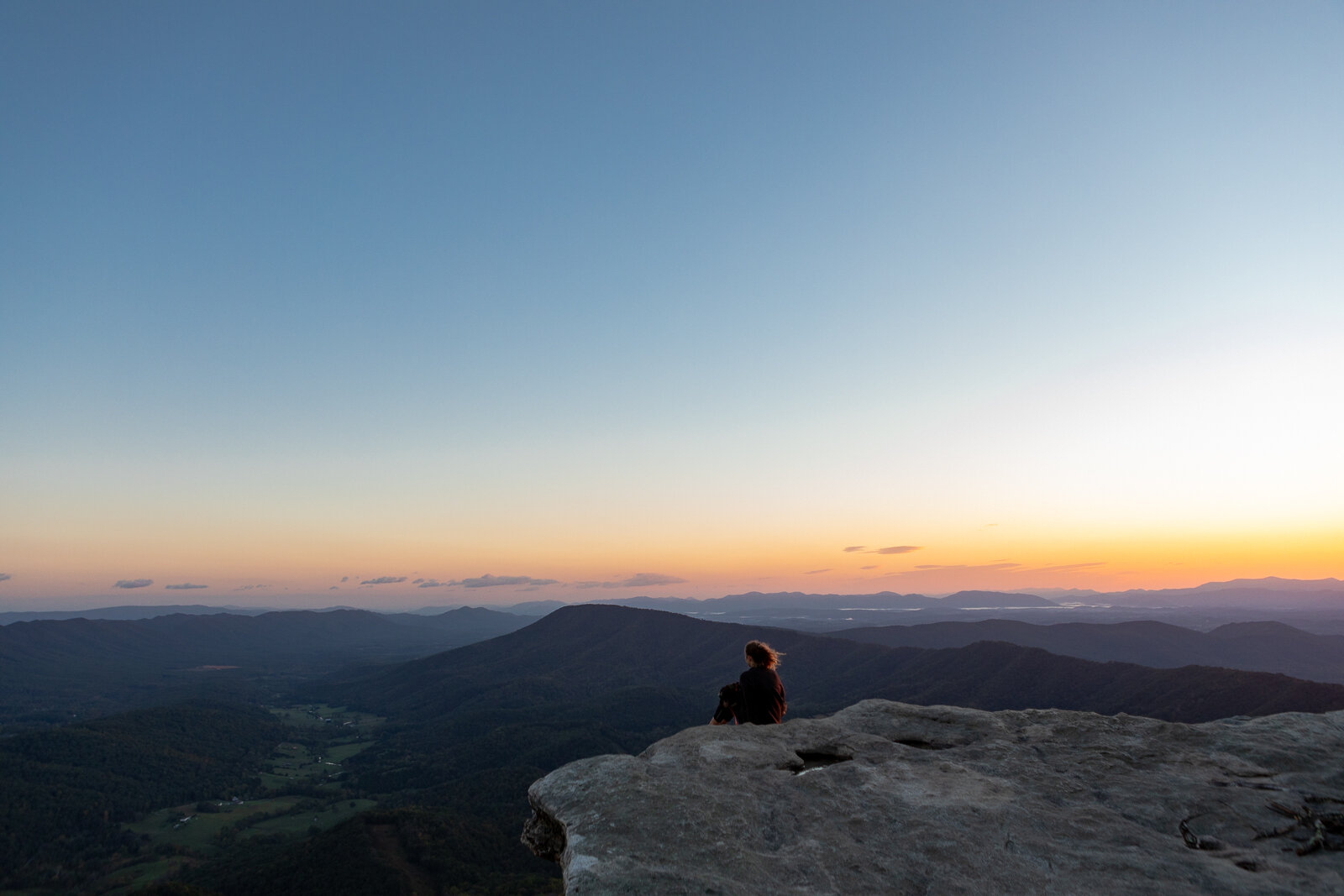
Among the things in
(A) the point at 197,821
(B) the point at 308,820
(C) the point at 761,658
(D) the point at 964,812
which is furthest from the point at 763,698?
(A) the point at 197,821

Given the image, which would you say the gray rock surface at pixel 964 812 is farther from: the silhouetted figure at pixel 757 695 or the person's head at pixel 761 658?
the person's head at pixel 761 658

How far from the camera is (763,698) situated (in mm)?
10656

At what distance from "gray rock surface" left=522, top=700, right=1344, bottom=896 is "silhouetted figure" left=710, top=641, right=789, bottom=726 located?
3.24ft

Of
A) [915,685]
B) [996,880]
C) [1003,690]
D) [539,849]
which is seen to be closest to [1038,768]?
[996,880]

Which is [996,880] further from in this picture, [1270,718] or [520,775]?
[520,775]

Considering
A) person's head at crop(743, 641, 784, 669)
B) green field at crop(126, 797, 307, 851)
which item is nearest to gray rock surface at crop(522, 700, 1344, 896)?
person's head at crop(743, 641, 784, 669)

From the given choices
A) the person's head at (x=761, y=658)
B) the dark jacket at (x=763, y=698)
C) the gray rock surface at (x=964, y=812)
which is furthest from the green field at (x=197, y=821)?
the gray rock surface at (x=964, y=812)

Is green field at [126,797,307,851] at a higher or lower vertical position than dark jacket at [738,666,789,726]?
lower

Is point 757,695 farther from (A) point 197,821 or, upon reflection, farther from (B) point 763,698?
(A) point 197,821

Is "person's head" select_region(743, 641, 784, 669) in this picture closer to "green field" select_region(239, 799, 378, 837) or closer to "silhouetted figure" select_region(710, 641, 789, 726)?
"silhouetted figure" select_region(710, 641, 789, 726)

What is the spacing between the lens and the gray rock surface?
5.30 m

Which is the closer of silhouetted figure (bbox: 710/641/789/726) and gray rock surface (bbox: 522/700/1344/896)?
gray rock surface (bbox: 522/700/1344/896)

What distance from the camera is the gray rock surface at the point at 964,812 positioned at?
5305 millimetres

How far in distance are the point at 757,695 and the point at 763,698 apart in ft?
0.36
